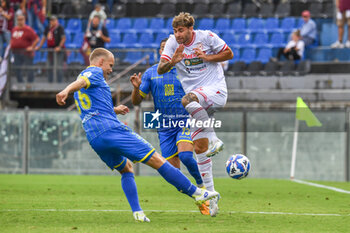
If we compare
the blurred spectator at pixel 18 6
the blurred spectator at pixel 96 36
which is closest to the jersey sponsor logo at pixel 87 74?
the blurred spectator at pixel 96 36

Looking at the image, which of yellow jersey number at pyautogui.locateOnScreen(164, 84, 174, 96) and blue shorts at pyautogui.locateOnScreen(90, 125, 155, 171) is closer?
blue shorts at pyautogui.locateOnScreen(90, 125, 155, 171)

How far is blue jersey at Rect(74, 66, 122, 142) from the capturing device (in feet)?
26.2

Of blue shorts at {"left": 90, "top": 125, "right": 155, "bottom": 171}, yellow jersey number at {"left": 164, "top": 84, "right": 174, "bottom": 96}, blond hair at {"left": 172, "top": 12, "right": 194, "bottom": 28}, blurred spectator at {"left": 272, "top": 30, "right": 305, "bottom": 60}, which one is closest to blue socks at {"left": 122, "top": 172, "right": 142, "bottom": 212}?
blue shorts at {"left": 90, "top": 125, "right": 155, "bottom": 171}

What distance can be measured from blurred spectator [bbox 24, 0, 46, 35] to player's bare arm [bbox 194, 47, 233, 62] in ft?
52.1

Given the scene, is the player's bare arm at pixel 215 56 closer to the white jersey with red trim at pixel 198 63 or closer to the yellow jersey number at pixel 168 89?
the white jersey with red trim at pixel 198 63

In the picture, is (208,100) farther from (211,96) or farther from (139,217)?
(139,217)

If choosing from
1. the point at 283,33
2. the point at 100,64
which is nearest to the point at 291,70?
the point at 283,33

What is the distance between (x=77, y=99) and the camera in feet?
26.8

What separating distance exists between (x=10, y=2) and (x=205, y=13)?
255 inches

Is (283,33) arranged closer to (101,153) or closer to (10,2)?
(10,2)

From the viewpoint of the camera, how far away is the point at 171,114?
10430 mm

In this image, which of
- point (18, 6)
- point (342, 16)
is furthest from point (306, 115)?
point (18, 6)

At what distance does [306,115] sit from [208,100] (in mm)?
9806

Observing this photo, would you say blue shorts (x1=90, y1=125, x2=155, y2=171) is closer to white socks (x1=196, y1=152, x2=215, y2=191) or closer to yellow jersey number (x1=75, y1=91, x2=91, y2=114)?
yellow jersey number (x1=75, y1=91, x2=91, y2=114)
